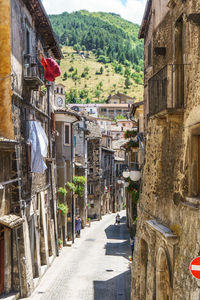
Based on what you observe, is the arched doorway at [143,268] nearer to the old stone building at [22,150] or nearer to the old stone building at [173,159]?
the old stone building at [173,159]

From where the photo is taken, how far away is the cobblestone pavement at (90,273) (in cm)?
1933

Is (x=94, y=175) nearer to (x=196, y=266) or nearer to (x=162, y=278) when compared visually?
(x=162, y=278)

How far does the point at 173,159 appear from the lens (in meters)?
12.1

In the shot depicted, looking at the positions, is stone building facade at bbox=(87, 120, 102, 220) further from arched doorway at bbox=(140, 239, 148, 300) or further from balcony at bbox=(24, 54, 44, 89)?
arched doorway at bbox=(140, 239, 148, 300)

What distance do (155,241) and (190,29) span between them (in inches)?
257

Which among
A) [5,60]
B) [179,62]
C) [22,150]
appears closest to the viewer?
[179,62]

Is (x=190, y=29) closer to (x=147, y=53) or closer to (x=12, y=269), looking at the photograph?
(x=147, y=53)

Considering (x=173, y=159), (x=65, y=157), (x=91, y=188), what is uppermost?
(x=173, y=159)

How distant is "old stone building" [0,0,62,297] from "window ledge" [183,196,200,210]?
7439 millimetres

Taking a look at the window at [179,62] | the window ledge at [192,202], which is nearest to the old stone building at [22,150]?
the window at [179,62]

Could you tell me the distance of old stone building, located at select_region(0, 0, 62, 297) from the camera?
17.0 metres

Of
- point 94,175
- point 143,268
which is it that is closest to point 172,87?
point 143,268

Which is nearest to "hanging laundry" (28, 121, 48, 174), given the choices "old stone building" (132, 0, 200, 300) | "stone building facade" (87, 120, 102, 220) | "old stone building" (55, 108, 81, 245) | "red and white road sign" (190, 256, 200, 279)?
"old stone building" (132, 0, 200, 300)

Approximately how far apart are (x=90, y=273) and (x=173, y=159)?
12871mm
